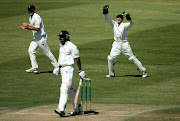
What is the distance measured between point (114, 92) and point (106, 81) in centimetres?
177

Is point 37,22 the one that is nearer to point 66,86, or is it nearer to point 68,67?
point 68,67

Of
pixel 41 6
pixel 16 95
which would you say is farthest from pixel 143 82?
pixel 41 6

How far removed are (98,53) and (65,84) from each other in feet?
39.1

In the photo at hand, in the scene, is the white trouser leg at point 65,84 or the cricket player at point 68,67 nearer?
the white trouser leg at point 65,84

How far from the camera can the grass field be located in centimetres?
1560

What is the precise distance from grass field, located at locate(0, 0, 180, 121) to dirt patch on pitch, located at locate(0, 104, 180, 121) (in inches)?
7.6

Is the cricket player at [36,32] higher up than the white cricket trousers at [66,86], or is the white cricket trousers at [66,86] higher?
the cricket player at [36,32]

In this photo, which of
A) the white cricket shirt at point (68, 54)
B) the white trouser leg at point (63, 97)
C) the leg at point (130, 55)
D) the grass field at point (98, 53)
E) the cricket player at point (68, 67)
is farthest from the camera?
the leg at point (130, 55)

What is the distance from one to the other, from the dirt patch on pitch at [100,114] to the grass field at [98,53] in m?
0.19

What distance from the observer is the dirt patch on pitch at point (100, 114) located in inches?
489

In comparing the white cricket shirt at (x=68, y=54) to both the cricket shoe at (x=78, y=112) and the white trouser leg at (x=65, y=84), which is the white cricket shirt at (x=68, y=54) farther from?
the cricket shoe at (x=78, y=112)

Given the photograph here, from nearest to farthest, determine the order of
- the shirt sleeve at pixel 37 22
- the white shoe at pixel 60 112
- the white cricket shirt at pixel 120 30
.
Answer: the white shoe at pixel 60 112 < the white cricket shirt at pixel 120 30 < the shirt sleeve at pixel 37 22

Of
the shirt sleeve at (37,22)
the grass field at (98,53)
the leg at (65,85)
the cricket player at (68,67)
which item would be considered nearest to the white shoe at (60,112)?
the leg at (65,85)

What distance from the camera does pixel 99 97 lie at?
1565 cm
